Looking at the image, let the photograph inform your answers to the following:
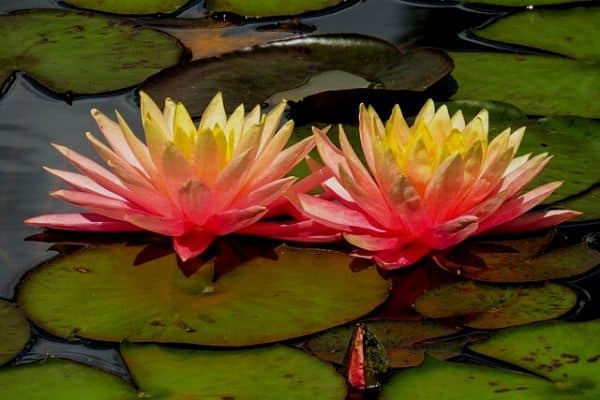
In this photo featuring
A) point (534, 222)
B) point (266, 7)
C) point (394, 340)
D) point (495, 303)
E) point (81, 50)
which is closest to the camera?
point (394, 340)

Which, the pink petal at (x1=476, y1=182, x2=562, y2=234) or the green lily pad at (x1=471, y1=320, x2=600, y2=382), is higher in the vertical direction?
the pink petal at (x1=476, y1=182, x2=562, y2=234)

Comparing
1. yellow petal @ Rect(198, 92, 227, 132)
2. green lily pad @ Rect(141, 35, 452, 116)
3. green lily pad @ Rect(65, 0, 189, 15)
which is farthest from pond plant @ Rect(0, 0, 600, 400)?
green lily pad @ Rect(65, 0, 189, 15)

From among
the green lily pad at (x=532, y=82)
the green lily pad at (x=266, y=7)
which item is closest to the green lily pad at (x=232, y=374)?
the green lily pad at (x=532, y=82)

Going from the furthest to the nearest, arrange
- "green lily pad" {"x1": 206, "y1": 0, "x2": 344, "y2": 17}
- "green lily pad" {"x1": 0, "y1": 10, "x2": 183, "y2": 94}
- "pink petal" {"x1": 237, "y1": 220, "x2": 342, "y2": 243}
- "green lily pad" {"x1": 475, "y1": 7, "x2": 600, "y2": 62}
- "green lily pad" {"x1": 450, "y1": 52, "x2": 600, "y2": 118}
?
"green lily pad" {"x1": 206, "y1": 0, "x2": 344, "y2": 17}, "green lily pad" {"x1": 475, "y1": 7, "x2": 600, "y2": 62}, "green lily pad" {"x1": 0, "y1": 10, "x2": 183, "y2": 94}, "green lily pad" {"x1": 450, "y1": 52, "x2": 600, "y2": 118}, "pink petal" {"x1": 237, "y1": 220, "x2": 342, "y2": 243}

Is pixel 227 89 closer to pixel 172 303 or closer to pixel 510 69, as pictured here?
pixel 510 69

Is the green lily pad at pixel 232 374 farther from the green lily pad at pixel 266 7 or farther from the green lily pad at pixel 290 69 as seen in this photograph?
the green lily pad at pixel 266 7

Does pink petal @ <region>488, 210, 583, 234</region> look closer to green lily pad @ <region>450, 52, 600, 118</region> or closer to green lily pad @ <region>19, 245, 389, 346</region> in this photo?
green lily pad @ <region>19, 245, 389, 346</region>

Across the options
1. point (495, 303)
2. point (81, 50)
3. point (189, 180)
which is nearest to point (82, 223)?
point (189, 180)

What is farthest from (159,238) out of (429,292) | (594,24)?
(594,24)

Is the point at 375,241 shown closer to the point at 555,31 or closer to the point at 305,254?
the point at 305,254
